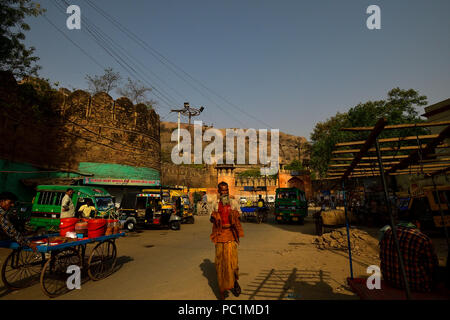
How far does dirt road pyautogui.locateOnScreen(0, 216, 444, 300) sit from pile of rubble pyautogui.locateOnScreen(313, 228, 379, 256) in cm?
47

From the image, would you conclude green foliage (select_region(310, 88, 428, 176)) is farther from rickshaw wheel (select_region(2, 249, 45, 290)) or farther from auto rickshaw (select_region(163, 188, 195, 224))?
rickshaw wheel (select_region(2, 249, 45, 290))

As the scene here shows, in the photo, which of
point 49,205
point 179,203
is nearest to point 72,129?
point 49,205

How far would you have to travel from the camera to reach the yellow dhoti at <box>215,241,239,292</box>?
4.42 meters

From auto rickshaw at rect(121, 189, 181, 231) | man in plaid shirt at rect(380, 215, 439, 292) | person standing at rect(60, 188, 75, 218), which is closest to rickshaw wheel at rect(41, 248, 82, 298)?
person standing at rect(60, 188, 75, 218)

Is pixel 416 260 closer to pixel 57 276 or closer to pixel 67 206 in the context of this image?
pixel 57 276

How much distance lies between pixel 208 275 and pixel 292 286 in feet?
6.67

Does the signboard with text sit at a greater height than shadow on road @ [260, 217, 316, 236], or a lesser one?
greater

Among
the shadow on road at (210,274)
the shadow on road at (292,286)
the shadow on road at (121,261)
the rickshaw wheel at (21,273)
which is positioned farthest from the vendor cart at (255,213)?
the rickshaw wheel at (21,273)

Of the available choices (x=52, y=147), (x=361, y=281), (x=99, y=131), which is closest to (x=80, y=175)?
(x=52, y=147)

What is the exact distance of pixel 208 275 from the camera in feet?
19.4

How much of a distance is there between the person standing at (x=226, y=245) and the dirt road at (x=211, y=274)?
346 mm

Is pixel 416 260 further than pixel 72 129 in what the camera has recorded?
No
